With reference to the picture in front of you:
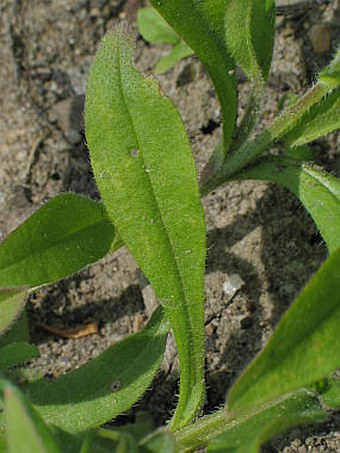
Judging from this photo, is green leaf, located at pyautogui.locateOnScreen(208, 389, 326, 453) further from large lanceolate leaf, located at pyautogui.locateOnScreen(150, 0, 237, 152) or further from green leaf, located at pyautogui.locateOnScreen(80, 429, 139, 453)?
large lanceolate leaf, located at pyautogui.locateOnScreen(150, 0, 237, 152)

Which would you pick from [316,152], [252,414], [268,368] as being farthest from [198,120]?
[268,368]

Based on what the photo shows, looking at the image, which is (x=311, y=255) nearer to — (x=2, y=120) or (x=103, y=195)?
(x=103, y=195)

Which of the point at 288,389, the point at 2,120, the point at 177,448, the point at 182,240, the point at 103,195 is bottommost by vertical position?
the point at 177,448

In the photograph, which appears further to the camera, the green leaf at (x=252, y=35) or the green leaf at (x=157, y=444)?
the green leaf at (x=252, y=35)

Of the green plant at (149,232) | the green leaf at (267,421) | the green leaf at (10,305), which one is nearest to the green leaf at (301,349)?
the green leaf at (267,421)

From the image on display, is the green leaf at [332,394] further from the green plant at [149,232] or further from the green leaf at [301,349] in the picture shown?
the green leaf at [301,349]

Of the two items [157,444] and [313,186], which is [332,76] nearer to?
[313,186]
